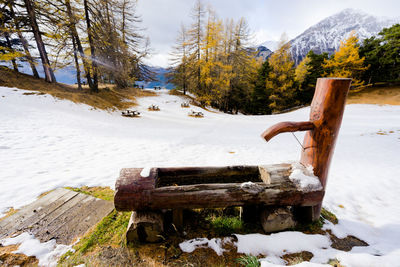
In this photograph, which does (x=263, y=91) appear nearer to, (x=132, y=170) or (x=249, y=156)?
(x=249, y=156)

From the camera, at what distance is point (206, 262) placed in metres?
1.70

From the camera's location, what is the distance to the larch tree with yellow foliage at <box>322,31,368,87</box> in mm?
18923

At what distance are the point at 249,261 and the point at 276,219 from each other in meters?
0.65

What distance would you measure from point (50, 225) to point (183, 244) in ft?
6.19

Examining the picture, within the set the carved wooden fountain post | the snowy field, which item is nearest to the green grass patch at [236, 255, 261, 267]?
the snowy field

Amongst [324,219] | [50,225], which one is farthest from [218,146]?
[50,225]

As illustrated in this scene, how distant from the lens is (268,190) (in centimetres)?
196

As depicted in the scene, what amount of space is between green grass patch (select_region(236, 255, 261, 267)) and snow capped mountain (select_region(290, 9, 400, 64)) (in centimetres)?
15063

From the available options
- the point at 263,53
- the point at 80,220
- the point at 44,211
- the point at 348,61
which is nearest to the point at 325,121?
the point at 80,220

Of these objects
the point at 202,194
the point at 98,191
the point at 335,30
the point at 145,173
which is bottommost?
the point at 98,191

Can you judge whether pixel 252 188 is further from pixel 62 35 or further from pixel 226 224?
pixel 62 35

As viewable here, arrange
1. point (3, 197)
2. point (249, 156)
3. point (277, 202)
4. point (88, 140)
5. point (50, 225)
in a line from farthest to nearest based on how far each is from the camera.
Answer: point (88, 140), point (249, 156), point (3, 197), point (50, 225), point (277, 202)

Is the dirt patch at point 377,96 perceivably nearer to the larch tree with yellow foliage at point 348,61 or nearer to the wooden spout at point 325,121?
the larch tree with yellow foliage at point 348,61

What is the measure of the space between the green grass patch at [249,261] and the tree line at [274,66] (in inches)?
798
